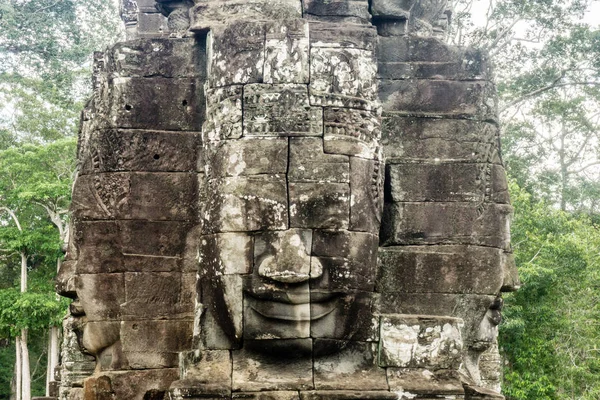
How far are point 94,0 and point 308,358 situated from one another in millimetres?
22511

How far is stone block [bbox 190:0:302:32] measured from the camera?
259 inches

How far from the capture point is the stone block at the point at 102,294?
664 centimetres

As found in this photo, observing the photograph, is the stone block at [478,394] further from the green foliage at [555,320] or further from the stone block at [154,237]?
the green foliage at [555,320]

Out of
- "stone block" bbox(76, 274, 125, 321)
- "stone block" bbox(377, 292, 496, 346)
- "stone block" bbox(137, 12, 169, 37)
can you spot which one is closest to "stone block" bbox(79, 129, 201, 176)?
"stone block" bbox(76, 274, 125, 321)

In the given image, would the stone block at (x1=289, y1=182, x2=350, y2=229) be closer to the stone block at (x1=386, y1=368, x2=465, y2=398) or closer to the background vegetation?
the stone block at (x1=386, y1=368, x2=465, y2=398)

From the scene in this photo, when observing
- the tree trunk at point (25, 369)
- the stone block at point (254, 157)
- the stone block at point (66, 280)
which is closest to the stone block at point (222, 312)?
the stone block at point (254, 157)

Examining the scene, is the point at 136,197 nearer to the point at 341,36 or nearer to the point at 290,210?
the point at 290,210

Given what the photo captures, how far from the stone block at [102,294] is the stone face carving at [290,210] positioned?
16mm

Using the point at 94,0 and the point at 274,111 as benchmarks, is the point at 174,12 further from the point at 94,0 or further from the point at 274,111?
the point at 94,0

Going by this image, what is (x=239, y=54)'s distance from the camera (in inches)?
245

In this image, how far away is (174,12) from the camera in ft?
24.3

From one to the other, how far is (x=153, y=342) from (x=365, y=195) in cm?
190

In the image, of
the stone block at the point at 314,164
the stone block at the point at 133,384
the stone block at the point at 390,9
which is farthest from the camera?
the stone block at the point at 390,9

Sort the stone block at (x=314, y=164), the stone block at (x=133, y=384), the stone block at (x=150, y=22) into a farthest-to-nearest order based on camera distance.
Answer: the stone block at (x=150, y=22), the stone block at (x=133, y=384), the stone block at (x=314, y=164)
